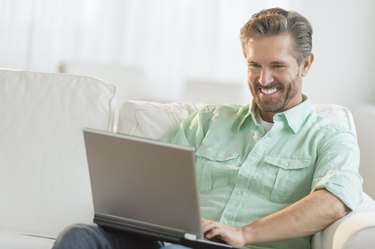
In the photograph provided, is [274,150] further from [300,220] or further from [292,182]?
[300,220]

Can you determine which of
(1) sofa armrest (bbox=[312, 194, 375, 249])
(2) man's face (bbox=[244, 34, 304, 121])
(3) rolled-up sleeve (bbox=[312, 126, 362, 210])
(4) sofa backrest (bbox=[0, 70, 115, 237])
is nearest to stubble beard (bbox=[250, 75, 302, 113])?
(2) man's face (bbox=[244, 34, 304, 121])

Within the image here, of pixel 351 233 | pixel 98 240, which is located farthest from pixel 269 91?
pixel 98 240

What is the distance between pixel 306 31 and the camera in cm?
186

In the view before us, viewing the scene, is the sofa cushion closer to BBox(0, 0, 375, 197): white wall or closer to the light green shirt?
the light green shirt

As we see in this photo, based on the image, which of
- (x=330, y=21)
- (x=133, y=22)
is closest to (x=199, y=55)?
(x=133, y=22)

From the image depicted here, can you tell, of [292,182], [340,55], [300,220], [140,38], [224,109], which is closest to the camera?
[300,220]

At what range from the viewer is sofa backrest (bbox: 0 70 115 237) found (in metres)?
1.93

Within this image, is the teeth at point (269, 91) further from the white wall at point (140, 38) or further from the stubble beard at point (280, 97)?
the white wall at point (140, 38)

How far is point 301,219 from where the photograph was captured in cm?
160

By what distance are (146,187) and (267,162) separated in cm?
49

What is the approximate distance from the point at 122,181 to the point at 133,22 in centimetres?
299

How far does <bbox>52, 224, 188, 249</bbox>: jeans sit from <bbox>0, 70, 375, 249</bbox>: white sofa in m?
0.37

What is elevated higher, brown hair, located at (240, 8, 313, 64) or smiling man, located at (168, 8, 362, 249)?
brown hair, located at (240, 8, 313, 64)

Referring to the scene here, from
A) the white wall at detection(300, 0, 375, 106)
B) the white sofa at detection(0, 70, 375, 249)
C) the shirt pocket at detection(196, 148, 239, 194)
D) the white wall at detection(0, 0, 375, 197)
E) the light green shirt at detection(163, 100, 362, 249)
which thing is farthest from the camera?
the white wall at detection(0, 0, 375, 197)
